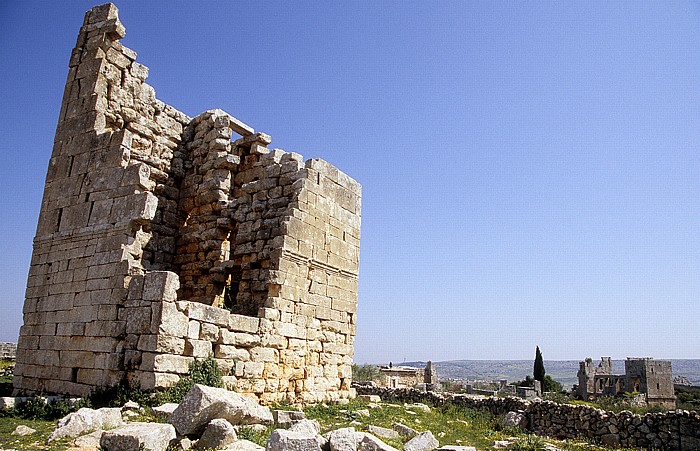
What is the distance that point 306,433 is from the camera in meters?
5.42

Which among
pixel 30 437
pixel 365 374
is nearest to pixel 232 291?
pixel 30 437

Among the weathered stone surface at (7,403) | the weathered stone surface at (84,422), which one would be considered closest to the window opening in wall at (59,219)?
the weathered stone surface at (7,403)

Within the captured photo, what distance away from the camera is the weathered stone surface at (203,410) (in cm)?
589

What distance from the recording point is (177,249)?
37.7ft

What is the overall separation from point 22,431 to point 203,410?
8.19 feet

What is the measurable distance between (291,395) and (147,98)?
24.3 ft

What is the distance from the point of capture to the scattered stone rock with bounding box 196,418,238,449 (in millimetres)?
5668

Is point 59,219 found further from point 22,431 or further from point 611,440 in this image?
point 611,440

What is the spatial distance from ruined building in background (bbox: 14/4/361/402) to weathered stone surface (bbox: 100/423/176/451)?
6.99 ft

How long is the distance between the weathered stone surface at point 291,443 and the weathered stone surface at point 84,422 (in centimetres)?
244

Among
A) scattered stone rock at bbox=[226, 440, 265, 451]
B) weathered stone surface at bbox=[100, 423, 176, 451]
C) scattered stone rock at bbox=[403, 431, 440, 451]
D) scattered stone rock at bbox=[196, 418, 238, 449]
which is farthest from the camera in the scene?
scattered stone rock at bbox=[403, 431, 440, 451]

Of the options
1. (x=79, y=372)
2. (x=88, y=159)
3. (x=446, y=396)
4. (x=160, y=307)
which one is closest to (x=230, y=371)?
(x=160, y=307)

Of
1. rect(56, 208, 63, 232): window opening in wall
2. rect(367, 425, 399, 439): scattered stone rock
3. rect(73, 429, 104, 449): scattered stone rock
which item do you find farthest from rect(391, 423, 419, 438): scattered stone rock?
rect(56, 208, 63, 232): window opening in wall

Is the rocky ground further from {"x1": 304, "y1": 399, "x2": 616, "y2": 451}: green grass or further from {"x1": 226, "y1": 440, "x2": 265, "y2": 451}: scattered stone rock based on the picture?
{"x1": 304, "y1": 399, "x2": 616, "y2": 451}: green grass
